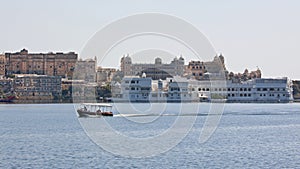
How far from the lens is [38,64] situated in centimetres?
18862

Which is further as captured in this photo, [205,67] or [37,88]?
Result: [205,67]

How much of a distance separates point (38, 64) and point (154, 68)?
31805 millimetres

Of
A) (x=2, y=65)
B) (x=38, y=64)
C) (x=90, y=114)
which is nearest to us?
(x=90, y=114)

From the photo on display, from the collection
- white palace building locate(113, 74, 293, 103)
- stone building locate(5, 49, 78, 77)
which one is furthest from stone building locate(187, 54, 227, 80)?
stone building locate(5, 49, 78, 77)

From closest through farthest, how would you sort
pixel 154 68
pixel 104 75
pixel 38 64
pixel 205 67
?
pixel 104 75 < pixel 154 68 < pixel 38 64 < pixel 205 67

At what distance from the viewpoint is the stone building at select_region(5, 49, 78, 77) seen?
188000 millimetres

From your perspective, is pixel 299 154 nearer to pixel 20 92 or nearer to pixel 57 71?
pixel 20 92

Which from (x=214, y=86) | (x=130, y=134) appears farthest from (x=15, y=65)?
(x=130, y=134)

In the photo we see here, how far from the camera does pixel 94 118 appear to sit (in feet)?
235

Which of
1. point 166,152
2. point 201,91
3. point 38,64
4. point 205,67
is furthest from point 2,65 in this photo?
point 166,152

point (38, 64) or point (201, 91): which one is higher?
point (38, 64)

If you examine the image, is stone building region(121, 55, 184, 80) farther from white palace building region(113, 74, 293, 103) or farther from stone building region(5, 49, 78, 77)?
white palace building region(113, 74, 293, 103)

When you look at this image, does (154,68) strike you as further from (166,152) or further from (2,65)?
(166,152)

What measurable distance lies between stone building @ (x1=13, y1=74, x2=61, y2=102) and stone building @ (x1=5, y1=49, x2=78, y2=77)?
29.1 m
